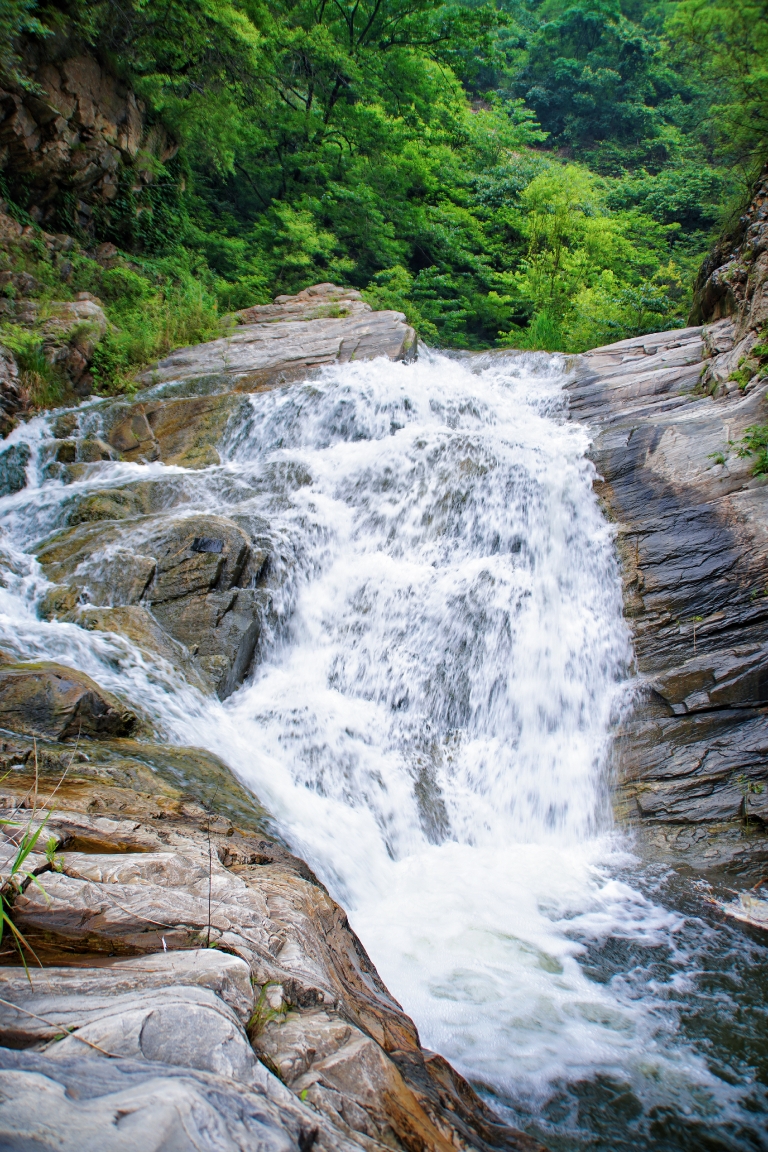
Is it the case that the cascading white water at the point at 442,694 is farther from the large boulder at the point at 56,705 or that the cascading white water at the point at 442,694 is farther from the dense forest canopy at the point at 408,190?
the dense forest canopy at the point at 408,190

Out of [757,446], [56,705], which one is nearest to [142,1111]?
[56,705]

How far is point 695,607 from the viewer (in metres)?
5.70

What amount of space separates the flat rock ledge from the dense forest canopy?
12.0 meters

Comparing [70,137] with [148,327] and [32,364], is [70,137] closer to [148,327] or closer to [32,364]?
[148,327]

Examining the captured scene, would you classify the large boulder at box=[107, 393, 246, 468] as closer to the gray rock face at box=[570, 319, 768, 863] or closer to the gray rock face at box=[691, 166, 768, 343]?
the gray rock face at box=[570, 319, 768, 863]

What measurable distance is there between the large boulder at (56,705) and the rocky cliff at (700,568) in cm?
405

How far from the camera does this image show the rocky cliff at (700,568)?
15.8ft

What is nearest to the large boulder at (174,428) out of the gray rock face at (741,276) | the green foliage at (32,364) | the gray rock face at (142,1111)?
the green foliage at (32,364)

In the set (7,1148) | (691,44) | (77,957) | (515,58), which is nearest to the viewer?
(7,1148)

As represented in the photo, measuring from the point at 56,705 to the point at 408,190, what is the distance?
16.7 metres

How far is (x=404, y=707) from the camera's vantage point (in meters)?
5.79

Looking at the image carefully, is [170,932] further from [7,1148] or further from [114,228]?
[114,228]

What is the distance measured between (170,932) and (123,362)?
10.0 metres

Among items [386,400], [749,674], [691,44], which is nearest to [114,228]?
[386,400]
